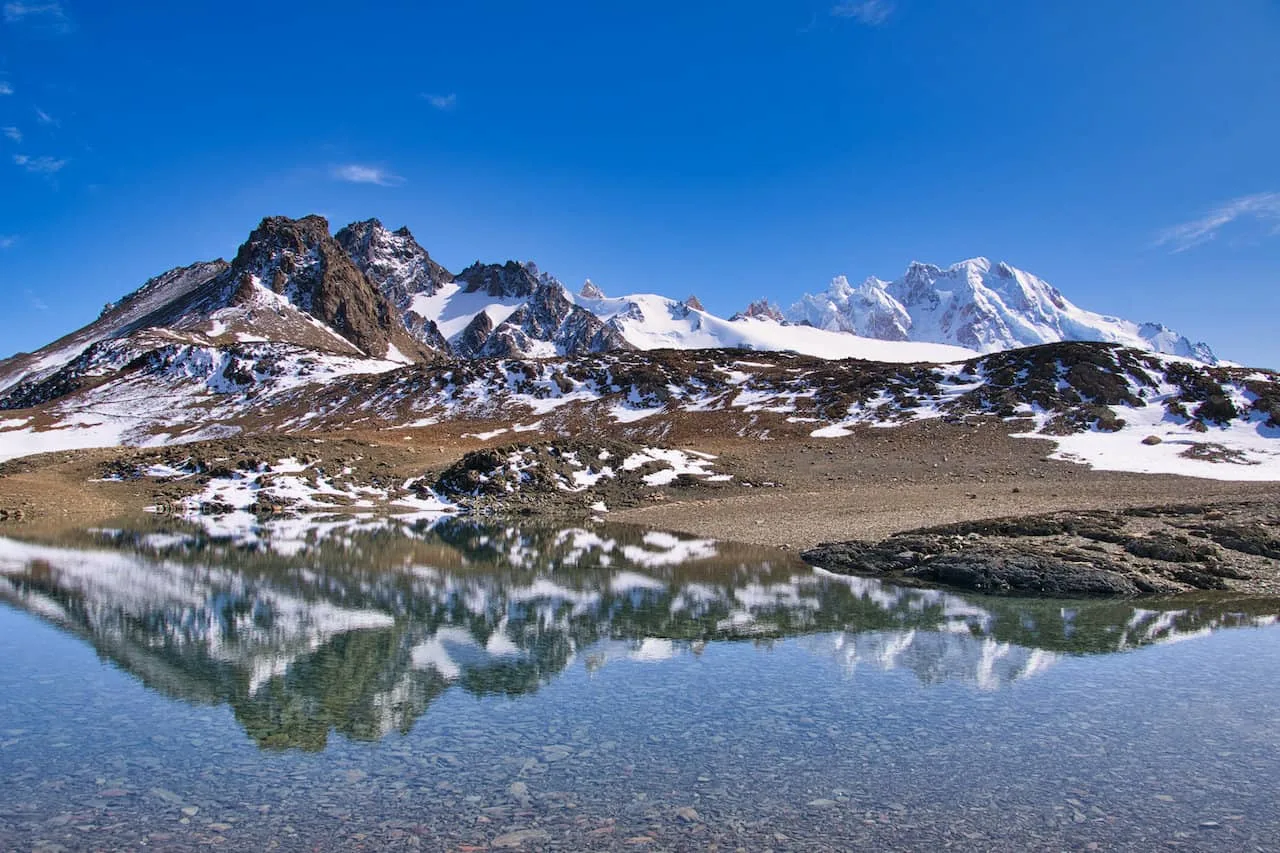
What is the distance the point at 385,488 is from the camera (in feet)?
190

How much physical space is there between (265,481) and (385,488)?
810 cm

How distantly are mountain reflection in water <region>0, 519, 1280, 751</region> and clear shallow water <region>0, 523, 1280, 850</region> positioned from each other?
0.13 meters

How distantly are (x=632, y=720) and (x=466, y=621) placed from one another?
8.93 metres

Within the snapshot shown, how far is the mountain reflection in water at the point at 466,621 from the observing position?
49.1ft

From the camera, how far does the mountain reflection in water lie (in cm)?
1496

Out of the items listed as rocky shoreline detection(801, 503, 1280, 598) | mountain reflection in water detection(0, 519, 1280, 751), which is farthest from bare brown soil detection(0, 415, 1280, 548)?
mountain reflection in water detection(0, 519, 1280, 751)

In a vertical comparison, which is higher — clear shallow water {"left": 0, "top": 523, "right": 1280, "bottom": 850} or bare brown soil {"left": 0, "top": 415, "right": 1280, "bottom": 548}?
bare brown soil {"left": 0, "top": 415, "right": 1280, "bottom": 548}

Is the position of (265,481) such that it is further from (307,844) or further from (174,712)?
(307,844)

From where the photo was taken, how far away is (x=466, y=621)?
67.6ft

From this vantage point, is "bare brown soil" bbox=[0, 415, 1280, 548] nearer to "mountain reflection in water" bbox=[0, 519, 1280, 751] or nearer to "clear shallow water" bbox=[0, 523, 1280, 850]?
"mountain reflection in water" bbox=[0, 519, 1280, 751]

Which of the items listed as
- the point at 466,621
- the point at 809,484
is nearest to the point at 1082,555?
the point at 466,621

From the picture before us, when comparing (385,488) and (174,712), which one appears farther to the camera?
(385,488)

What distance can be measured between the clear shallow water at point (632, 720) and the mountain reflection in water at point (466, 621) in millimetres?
134

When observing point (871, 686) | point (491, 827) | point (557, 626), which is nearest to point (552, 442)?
point (557, 626)
